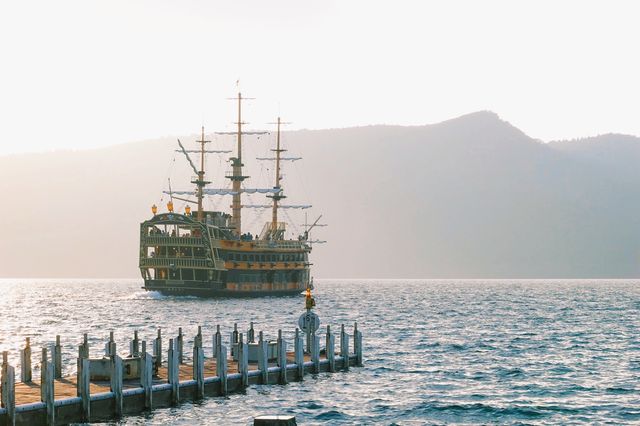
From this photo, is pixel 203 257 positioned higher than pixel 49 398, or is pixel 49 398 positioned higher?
pixel 203 257

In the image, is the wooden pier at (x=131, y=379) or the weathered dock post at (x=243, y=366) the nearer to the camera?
the wooden pier at (x=131, y=379)

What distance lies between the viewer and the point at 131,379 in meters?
36.7

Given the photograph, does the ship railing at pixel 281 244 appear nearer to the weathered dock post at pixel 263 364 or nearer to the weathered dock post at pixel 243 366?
the weathered dock post at pixel 263 364

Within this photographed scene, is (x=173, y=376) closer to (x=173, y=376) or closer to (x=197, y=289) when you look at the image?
(x=173, y=376)

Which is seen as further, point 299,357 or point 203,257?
point 203,257

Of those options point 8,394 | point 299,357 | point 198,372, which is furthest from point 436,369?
point 8,394

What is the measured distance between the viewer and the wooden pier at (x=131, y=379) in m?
30.6

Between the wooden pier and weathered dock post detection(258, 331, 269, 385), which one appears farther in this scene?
weathered dock post detection(258, 331, 269, 385)

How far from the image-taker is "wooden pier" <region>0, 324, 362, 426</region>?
30625mm

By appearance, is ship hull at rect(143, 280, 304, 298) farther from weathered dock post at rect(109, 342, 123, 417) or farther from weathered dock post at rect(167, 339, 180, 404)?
weathered dock post at rect(109, 342, 123, 417)

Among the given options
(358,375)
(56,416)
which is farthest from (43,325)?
(56,416)

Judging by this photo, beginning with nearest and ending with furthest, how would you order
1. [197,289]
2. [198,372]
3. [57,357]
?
[198,372] < [57,357] < [197,289]

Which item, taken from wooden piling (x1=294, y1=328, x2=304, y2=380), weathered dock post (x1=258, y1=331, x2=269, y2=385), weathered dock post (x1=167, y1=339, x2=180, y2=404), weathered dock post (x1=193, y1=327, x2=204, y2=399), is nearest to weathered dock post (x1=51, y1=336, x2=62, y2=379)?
weathered dock post (x1=167, y1=339, x2=180, y2=404)

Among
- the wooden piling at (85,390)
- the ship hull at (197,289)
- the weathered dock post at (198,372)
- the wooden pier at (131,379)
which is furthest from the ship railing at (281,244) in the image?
the wooden piling at (85,390)
